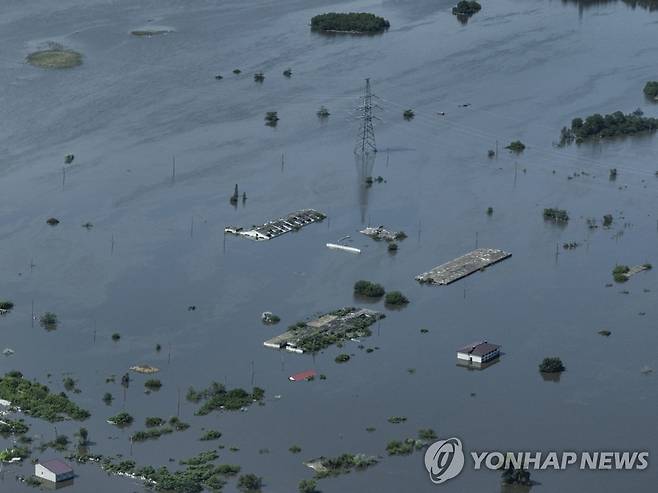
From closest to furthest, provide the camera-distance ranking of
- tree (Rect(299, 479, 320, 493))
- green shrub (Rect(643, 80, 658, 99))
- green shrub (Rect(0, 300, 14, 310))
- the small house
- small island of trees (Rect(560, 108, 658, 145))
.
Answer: tree (Rect(299, 479, 320, 493))
the small house
green shrub (Rect(0, 300, 14, 310))
small island of trees (Rect(560, 108, 658, 145))
green shrub (Rect(643, 80, 658, 99))

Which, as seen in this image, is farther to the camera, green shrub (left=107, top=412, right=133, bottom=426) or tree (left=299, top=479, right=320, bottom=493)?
green shrub (left=107, top=412, right=133, bottom=426)

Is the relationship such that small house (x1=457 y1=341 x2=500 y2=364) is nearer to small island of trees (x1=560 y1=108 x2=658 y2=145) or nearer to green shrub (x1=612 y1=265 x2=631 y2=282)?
green shrub (x1=612 y1=265 x2=631 y2=282)

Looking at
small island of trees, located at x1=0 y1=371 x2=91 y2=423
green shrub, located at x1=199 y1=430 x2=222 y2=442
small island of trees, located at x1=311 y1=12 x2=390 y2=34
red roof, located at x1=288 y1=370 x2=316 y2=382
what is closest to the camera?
green shrub, located at x1=199 y1=430 x2=222 y2=442

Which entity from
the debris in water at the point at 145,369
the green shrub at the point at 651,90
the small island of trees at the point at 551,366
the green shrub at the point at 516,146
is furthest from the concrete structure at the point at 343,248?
the green shrub at the point at 651,90

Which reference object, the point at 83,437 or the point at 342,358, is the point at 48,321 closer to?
the point at 83,437

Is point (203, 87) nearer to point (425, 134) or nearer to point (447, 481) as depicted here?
point (425, 134)

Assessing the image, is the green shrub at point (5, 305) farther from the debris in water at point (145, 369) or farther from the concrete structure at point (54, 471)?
the concrete structure at point (54, 471)

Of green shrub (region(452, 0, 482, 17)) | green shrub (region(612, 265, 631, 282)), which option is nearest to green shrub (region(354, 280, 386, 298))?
green shrub (region(612, 265, 631, 282))

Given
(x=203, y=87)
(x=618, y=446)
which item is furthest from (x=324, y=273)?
(x=203, y=87)
